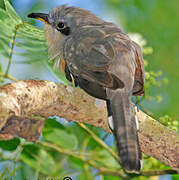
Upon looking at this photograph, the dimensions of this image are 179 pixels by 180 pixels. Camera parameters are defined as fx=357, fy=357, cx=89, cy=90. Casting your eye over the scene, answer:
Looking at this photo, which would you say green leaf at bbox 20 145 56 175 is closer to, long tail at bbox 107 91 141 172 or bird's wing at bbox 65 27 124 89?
bird's wing at bbox 65 27 124 89

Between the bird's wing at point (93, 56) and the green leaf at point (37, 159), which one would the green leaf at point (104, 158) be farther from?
the bird's wing at point (93, 56)

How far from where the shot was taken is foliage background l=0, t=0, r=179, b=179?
4105 mm

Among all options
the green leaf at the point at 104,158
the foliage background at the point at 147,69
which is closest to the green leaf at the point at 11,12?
the foliage background at the point at 147,69

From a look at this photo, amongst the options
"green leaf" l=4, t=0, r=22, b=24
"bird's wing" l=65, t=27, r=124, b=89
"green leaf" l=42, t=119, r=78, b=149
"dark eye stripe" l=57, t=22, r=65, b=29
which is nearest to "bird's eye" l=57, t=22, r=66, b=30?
"dark eye stripe" l=57, t=22, r=65, b=29

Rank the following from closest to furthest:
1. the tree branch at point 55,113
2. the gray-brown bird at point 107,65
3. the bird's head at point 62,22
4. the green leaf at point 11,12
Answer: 1. the tree branch at point 55,113
2. the gray-brown bird at point 107,65
3. the green leaf at point 11,12
4. the bird's head at point 62,22

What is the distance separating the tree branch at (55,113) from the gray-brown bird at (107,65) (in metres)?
0.18

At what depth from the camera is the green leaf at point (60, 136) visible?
14.0 ft

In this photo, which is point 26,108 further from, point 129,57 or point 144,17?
point 144,17

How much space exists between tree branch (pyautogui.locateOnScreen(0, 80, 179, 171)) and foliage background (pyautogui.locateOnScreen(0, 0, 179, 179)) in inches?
13.9

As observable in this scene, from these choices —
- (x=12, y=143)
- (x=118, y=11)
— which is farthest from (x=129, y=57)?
(x=118, y=11)

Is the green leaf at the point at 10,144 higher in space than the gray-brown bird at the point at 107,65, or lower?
lower

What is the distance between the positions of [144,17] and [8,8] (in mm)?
4522

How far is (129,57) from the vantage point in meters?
3.49

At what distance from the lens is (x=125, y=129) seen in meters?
2.95
